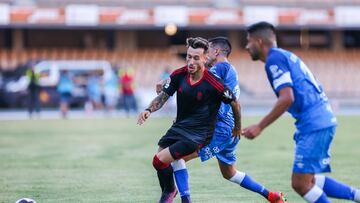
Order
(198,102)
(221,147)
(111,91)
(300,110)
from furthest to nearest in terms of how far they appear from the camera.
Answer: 1. (111,91)
2. (221,147)
3. (198,102)
4. (300,110)

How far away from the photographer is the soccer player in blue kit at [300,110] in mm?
8047

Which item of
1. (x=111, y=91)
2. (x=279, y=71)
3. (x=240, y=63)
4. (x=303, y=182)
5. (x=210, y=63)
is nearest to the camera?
(x=279, y=71)

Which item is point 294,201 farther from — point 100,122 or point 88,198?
point 100,122

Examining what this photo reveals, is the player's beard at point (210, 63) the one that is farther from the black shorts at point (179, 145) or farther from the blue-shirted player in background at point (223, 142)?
the black shorts at point (179, 145)

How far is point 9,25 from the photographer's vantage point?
143ft

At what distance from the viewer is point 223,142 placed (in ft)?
34.0

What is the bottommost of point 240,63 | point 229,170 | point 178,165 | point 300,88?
point 240,63

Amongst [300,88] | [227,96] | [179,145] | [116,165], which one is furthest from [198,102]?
[116,165]

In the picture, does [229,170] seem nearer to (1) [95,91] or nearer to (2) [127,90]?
(2) [127,90]

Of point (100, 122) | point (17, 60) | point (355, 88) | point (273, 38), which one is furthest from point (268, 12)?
point (273, 38)

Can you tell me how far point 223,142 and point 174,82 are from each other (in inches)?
38.5

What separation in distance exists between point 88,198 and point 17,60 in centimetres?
3445

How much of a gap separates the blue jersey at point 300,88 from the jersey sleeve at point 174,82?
1.96 meters

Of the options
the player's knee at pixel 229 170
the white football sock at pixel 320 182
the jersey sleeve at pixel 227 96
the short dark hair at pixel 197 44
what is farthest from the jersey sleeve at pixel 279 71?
the player's knee at pixel 229 170
